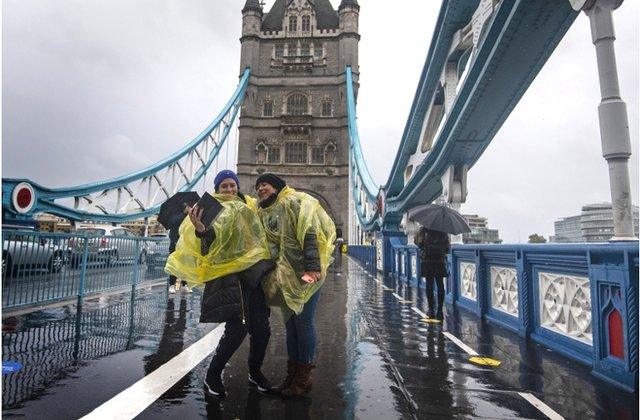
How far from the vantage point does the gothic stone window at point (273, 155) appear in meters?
39.0

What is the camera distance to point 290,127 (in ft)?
126

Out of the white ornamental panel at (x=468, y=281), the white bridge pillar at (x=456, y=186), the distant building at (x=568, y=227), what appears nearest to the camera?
the white ornamental panel at (x=468, y=281)

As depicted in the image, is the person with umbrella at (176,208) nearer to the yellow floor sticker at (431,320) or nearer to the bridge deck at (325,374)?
the bridge deck at (325,374)

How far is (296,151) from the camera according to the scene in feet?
128

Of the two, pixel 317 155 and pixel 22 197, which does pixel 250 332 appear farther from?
pixel 317 155

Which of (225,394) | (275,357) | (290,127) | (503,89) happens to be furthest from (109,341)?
(290,127)

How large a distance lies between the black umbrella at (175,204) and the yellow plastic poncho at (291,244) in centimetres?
46

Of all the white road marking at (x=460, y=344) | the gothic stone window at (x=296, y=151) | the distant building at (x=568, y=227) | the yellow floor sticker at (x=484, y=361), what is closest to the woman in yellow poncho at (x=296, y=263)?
the yellow floor sticker at (x=484, y=361)

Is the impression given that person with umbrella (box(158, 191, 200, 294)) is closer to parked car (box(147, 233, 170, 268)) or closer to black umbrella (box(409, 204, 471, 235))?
black umbrella (box(409, 204, 471, 235))

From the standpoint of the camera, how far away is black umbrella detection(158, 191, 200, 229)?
257 centimetres

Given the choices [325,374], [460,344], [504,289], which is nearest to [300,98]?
[504,289]

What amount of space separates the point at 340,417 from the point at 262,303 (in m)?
0.85

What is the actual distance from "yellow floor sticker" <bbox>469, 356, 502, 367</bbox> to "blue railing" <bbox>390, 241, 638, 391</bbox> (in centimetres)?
70

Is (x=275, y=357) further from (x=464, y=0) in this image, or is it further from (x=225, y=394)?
(x=464, y=0)
